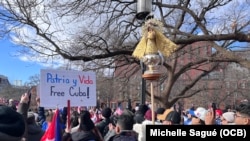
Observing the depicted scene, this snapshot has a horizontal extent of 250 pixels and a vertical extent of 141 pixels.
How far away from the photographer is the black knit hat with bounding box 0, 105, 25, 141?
208 cm

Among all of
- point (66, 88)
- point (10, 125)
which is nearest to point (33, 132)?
point (66, 88)

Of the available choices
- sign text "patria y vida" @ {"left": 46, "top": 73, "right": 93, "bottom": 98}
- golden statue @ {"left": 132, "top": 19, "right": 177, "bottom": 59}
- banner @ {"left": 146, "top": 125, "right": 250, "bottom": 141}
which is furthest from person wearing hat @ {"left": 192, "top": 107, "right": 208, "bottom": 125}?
banner @ {"left": 146, "top": 125, "right": 250, "bottom": 141}

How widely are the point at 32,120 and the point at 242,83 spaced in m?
31.5

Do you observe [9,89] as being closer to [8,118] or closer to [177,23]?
[177,23]

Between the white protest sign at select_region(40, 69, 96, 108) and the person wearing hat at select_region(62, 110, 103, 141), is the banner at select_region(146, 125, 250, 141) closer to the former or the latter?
the person wearing hat at select_region(62, 110, 103, 141)

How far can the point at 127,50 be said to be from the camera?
589 inches

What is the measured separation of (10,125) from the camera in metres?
2.12

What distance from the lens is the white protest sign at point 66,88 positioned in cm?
527

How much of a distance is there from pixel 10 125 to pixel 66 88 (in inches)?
135

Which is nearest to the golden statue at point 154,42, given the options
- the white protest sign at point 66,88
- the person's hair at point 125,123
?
the white protest sign at point 66,88

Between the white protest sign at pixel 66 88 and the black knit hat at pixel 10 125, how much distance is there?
2.97 m

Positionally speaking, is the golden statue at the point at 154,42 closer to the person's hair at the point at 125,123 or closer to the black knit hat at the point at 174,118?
the black knit hat at the point at 174,118

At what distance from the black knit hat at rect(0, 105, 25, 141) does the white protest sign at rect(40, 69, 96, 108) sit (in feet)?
9.75

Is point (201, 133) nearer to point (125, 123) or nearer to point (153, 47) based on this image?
point (125, 123)
